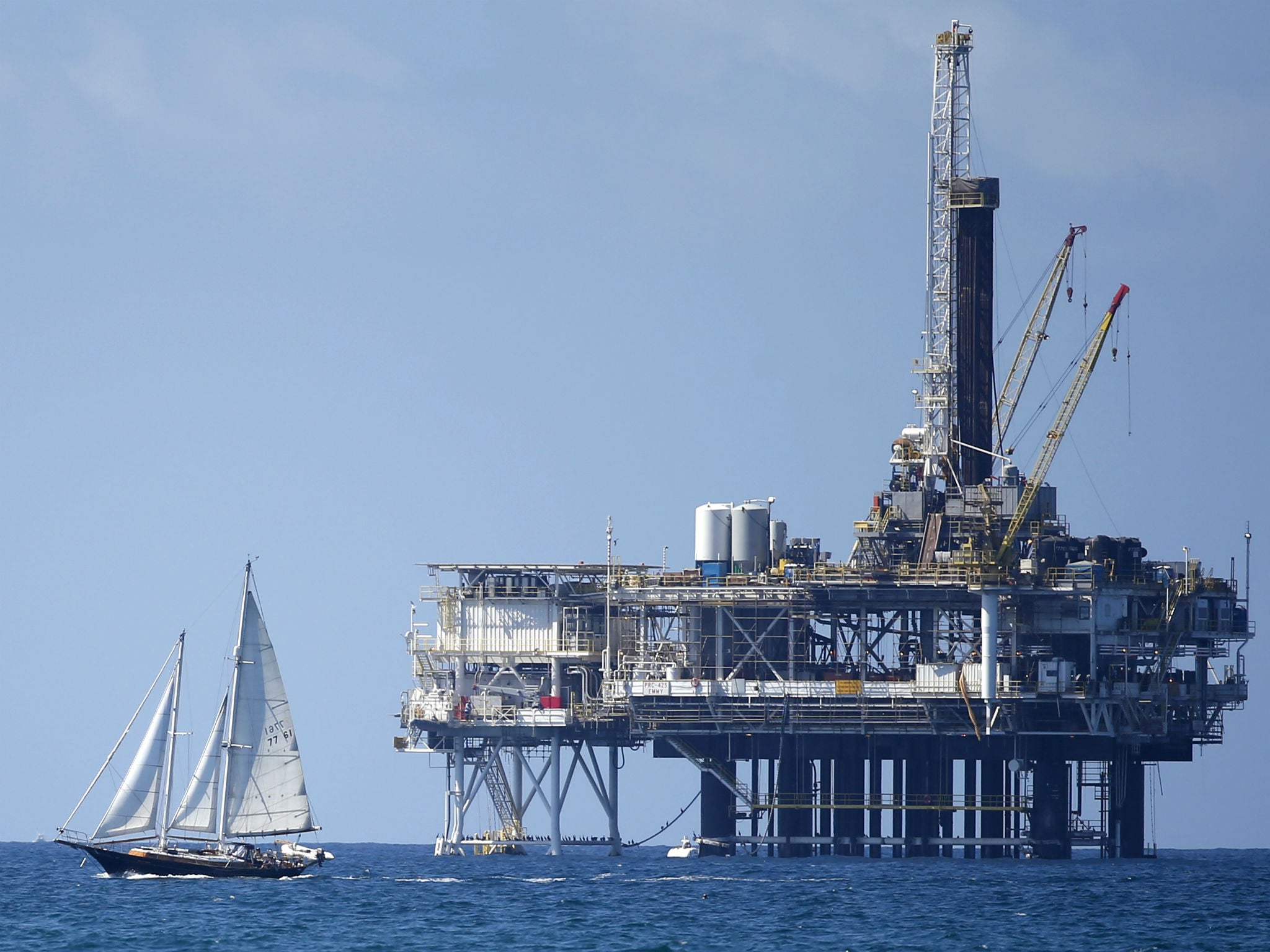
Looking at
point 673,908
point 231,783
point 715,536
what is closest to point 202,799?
point 231,783

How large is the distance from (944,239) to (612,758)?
35553 millimetres

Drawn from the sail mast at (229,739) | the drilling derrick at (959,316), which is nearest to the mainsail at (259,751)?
the sail mast at (229,739)

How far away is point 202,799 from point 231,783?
1.47 metres

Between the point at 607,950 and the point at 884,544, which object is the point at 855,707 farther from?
the point at 607,950

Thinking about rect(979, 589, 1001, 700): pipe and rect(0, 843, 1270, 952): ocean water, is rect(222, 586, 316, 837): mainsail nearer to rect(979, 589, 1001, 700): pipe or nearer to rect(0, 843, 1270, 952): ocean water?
rect(0, 843, 1270, 952): ocean water

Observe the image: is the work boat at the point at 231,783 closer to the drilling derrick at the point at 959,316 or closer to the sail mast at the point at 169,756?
the sail mast at the point at 169,756

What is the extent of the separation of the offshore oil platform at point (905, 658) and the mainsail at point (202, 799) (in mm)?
28402

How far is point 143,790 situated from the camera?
→ 12000 cm

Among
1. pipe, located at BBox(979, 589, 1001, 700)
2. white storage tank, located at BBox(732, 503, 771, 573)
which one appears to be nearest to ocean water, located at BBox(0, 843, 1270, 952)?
pipe, located at BBox(979, 589, 1001, 700)

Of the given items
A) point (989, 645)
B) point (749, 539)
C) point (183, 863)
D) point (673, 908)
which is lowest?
point (673, 908)

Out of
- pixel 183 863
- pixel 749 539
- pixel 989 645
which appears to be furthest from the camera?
pixel 749 539

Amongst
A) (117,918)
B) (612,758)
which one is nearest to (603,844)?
(612,758)

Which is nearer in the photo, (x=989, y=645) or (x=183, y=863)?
(x=183, y=863)

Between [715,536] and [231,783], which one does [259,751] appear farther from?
[715,536]
